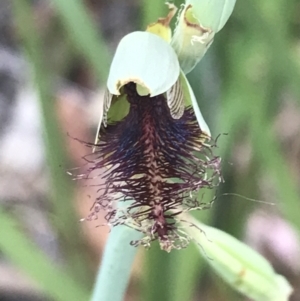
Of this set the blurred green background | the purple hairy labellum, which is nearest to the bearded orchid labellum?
the purple hairy labellum

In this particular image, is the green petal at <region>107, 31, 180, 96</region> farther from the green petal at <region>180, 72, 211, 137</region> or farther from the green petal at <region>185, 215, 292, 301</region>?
the green petal at <region>185, 215, 292, 301</region>

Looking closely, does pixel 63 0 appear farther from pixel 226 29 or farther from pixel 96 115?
pixel 96 115

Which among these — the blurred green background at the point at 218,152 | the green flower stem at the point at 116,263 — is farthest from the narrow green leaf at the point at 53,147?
the green flower stem at the point at 116,263

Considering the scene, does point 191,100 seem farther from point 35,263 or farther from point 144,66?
point 35,263

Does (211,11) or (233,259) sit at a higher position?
(211,11)

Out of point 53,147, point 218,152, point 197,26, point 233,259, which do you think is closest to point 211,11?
point 197,26

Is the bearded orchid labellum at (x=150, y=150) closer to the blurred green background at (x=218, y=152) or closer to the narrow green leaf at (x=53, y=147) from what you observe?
the blurred green background at (x=218, y=152)

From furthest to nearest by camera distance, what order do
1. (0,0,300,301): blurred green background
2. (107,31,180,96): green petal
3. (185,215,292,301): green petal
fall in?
(0,0,300,301): blurred green background, (185,215,292,301): green petal, (107,31,180,96): green petal
